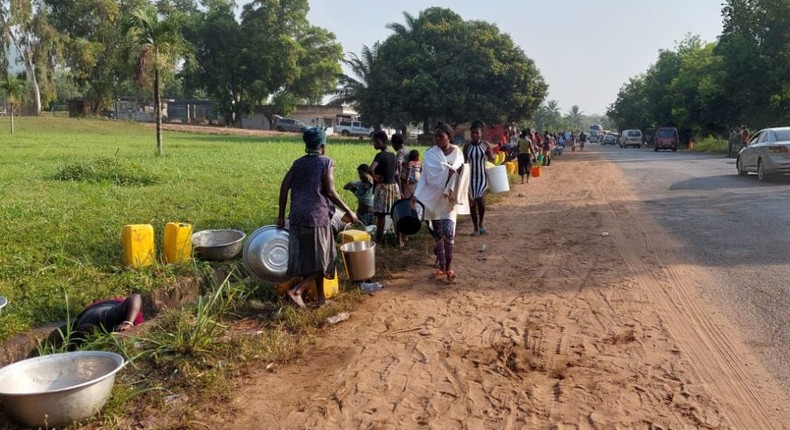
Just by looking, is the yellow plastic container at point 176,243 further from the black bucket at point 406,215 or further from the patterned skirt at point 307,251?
the black bucket at point 406,215

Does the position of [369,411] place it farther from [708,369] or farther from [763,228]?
[763,228]

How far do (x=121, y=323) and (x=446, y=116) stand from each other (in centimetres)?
3763

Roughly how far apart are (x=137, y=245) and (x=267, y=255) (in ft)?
4.83

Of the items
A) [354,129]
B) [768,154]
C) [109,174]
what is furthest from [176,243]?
[354,129]

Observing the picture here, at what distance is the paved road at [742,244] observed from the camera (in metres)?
4.90

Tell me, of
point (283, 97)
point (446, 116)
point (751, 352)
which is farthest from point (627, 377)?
point (283, 97)

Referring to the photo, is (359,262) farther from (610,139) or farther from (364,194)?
(610,139)

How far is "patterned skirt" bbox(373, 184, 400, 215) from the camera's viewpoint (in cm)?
799

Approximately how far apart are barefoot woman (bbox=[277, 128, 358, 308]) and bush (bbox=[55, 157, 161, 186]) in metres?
8.03

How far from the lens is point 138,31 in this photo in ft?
61.8

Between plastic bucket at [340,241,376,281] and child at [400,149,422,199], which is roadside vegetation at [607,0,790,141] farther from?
plastic bucket at [340,241,376,281]

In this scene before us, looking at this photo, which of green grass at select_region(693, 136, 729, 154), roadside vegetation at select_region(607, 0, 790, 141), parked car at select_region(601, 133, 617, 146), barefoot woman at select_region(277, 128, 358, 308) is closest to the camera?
barefoot woman at select_region(277, 128, 358, 308)

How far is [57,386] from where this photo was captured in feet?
12.7

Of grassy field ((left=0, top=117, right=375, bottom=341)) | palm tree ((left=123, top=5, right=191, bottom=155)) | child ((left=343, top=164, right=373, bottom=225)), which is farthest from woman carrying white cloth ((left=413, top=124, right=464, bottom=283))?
palm tree ((left=123, top=5, right=191, bottom=155))
